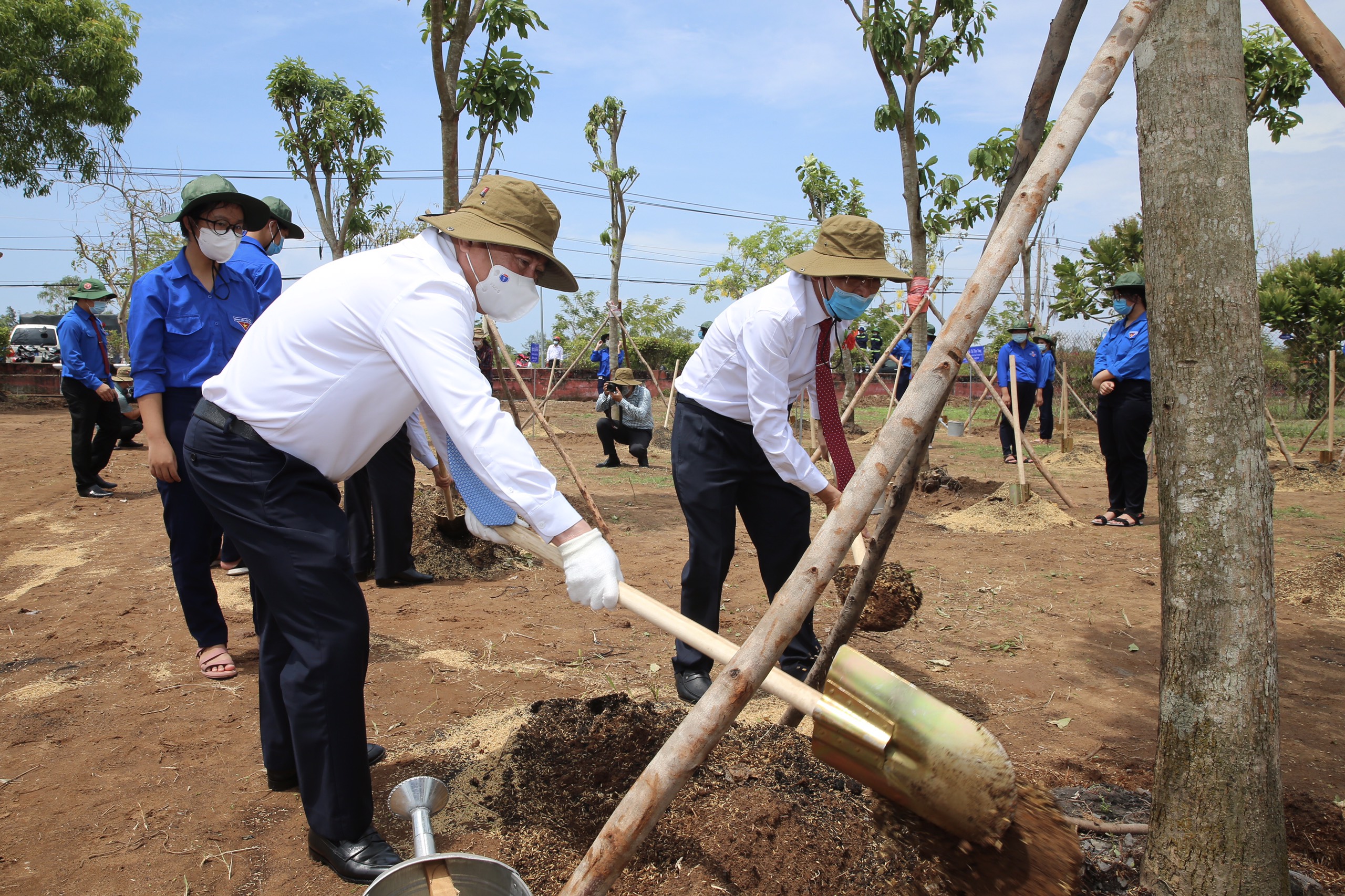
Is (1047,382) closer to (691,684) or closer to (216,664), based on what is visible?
(691,684)

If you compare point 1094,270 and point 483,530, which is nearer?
point 483,530

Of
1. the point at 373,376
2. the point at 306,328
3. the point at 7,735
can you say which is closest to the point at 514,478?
the point at 373,376

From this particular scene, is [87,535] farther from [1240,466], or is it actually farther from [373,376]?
[1240,466]

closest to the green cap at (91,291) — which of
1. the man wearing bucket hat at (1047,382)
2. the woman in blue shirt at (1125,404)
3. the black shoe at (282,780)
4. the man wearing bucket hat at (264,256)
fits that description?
the man wearing bucket hat at (264,256)

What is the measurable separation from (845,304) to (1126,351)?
182 inches

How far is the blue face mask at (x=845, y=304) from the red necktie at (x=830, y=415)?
17 centimetres

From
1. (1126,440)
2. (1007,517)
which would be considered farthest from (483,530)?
Result: (1126,440)

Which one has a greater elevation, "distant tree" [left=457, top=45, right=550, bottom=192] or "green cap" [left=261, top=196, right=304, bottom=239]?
"distant tree" [left=457, top=45, right=550, bottom=192]

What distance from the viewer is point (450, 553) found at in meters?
5.17

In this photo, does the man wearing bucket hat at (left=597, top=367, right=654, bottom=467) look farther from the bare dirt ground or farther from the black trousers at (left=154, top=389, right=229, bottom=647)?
the black trousers at (left=154, top=389, right=229, bottom=647)

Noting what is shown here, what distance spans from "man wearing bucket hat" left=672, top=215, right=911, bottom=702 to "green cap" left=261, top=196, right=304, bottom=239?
2711mm

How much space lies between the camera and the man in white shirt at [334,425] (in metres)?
1.95

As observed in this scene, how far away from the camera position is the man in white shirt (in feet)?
6.39

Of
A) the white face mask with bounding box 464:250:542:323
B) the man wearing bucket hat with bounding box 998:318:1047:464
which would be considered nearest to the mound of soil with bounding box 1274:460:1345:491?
the man wearing bucket hat with bounding box 998:318:1047:464
